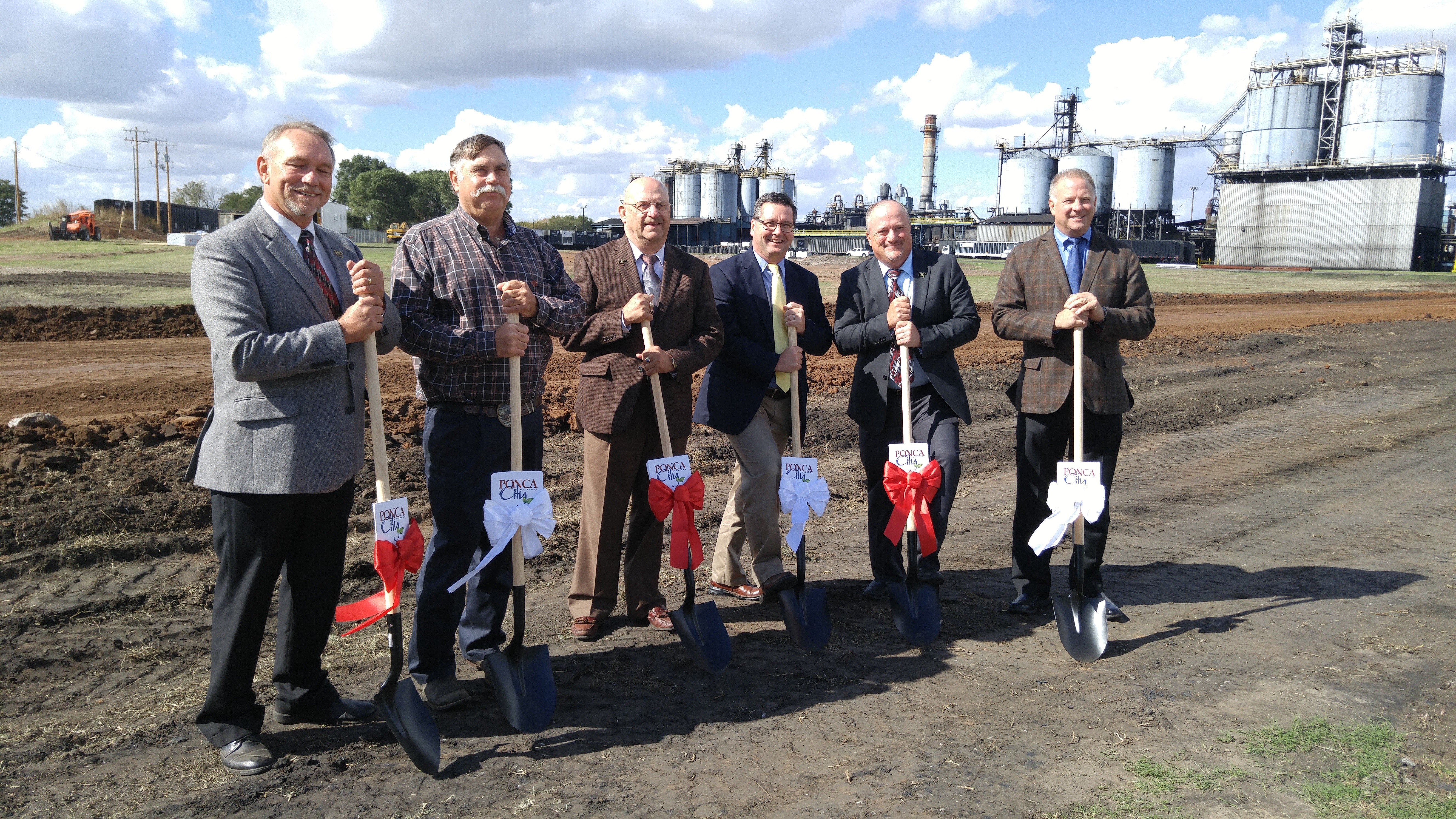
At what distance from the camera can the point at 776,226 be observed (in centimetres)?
531

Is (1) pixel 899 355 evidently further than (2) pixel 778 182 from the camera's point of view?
No

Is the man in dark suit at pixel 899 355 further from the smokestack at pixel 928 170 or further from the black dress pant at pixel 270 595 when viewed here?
the smokestack at pixel 928 170

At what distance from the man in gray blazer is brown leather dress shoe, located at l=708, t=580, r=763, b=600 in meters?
2.54

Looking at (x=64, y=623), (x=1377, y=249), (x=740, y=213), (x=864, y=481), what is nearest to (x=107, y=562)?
(x=64, y=623)

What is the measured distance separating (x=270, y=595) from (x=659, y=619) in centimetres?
210

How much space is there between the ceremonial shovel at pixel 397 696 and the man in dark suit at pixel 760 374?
6.65 feet

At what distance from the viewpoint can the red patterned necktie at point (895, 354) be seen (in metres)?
5.31

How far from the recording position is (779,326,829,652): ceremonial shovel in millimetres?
4824

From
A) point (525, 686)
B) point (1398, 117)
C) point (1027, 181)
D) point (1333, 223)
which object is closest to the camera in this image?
point (525, 686)

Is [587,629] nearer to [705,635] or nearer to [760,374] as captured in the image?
[705,635]

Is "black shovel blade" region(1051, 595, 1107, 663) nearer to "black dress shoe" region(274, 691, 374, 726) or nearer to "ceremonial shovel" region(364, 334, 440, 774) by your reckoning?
"ceremonial shovel" region(364, 334, 440, 774)

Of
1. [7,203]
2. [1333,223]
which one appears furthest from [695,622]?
[7,203]

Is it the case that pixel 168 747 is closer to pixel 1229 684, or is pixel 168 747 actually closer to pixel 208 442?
pixel 208 442

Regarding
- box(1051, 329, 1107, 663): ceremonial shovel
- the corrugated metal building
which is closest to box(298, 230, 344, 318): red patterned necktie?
box(1051, 329, 1107, 663): ceremonial shovel
